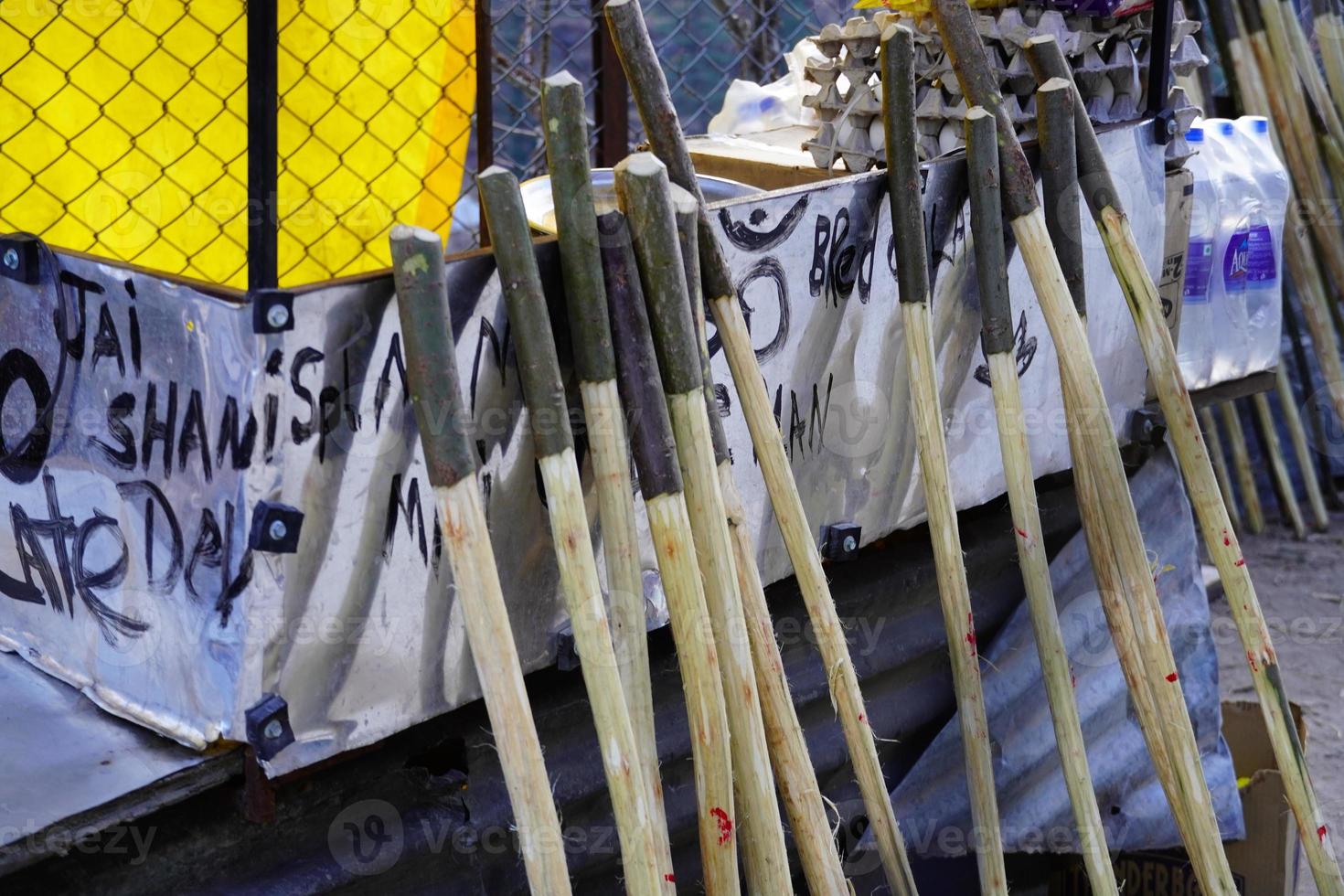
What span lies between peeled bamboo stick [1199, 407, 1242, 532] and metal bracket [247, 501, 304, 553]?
3962mm

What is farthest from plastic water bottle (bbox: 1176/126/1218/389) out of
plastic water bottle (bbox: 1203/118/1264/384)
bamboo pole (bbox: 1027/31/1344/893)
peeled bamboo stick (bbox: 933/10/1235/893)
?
peeled bamboo stick (bbox: 933/10/1235/893)

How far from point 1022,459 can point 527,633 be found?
88cm

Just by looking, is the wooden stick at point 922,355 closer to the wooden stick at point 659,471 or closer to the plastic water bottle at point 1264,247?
the wooden stick at point 659,471

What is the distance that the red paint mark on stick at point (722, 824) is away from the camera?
170cm

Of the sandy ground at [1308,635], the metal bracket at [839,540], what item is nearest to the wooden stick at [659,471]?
the metal bracket at [839,540]

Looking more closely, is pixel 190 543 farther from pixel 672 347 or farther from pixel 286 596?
pixel 672 347

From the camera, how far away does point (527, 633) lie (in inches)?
71.7

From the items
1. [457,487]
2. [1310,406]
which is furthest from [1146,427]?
[1310,406]

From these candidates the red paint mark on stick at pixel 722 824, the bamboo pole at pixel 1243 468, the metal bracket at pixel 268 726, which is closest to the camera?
the metal bracket at pixel 268 726

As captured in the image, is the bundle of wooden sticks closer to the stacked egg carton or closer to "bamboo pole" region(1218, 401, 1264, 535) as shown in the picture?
the stacked egg carton

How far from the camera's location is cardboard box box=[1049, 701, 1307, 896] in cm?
273

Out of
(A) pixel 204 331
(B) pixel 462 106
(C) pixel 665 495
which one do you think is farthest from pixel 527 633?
(B) pixel 462 106

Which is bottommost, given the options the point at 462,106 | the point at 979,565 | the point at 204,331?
the point at 979,565

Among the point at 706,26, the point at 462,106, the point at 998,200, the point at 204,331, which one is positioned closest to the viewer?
the point at 204,331
